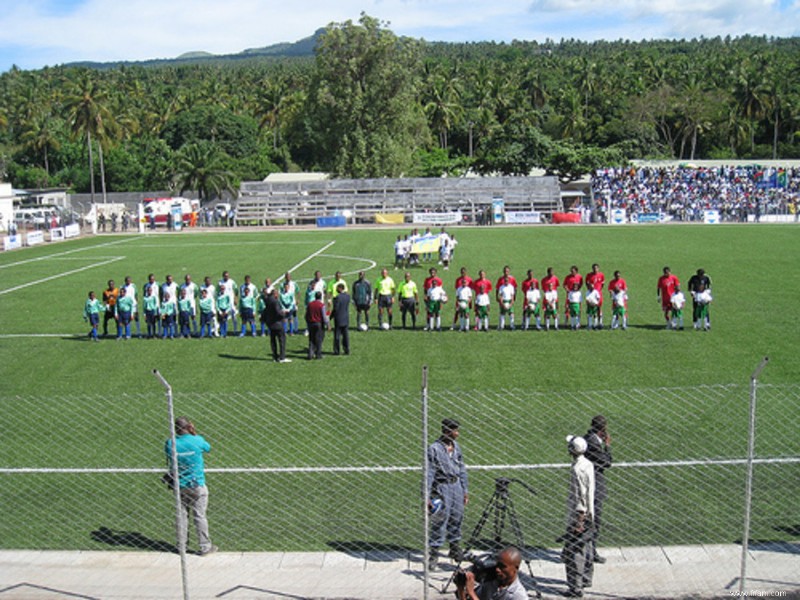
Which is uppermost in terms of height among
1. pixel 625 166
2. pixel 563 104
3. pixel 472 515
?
pixel 563 104

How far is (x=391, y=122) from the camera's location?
71.8 m

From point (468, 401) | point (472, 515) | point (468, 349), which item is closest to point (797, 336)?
point (468, 349)

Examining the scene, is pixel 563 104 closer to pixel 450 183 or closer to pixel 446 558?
pixel 450 183

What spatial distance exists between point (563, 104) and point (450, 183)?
1278 inches

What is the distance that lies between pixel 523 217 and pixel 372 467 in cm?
4880

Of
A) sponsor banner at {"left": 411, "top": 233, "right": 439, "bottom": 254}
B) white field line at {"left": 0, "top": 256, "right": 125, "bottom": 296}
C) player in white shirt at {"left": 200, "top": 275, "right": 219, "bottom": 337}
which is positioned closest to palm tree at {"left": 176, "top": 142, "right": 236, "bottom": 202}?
white field line at {"left": 0, "top": 256, "right": 125, "bottom": 296}

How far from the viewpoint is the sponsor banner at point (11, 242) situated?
45.1 meters

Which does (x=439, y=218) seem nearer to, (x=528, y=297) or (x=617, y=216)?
(x=617, y=216)

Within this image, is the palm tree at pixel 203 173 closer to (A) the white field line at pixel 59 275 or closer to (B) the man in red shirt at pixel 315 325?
(A) the white field line at pixel 59 275

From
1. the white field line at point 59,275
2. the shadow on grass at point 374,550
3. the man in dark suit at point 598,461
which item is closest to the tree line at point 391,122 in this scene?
the white field line at point 59,275

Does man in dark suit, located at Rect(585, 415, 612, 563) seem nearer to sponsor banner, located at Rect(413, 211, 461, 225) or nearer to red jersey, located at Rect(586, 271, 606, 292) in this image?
red jersey, located at Rect(586, 271, 606, 292)

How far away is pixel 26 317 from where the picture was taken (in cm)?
2397

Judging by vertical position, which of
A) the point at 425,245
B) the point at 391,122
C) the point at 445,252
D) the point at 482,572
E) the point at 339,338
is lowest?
the point at 339,338

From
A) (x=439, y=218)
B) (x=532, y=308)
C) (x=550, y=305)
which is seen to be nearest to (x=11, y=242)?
(x=439, y=218)
